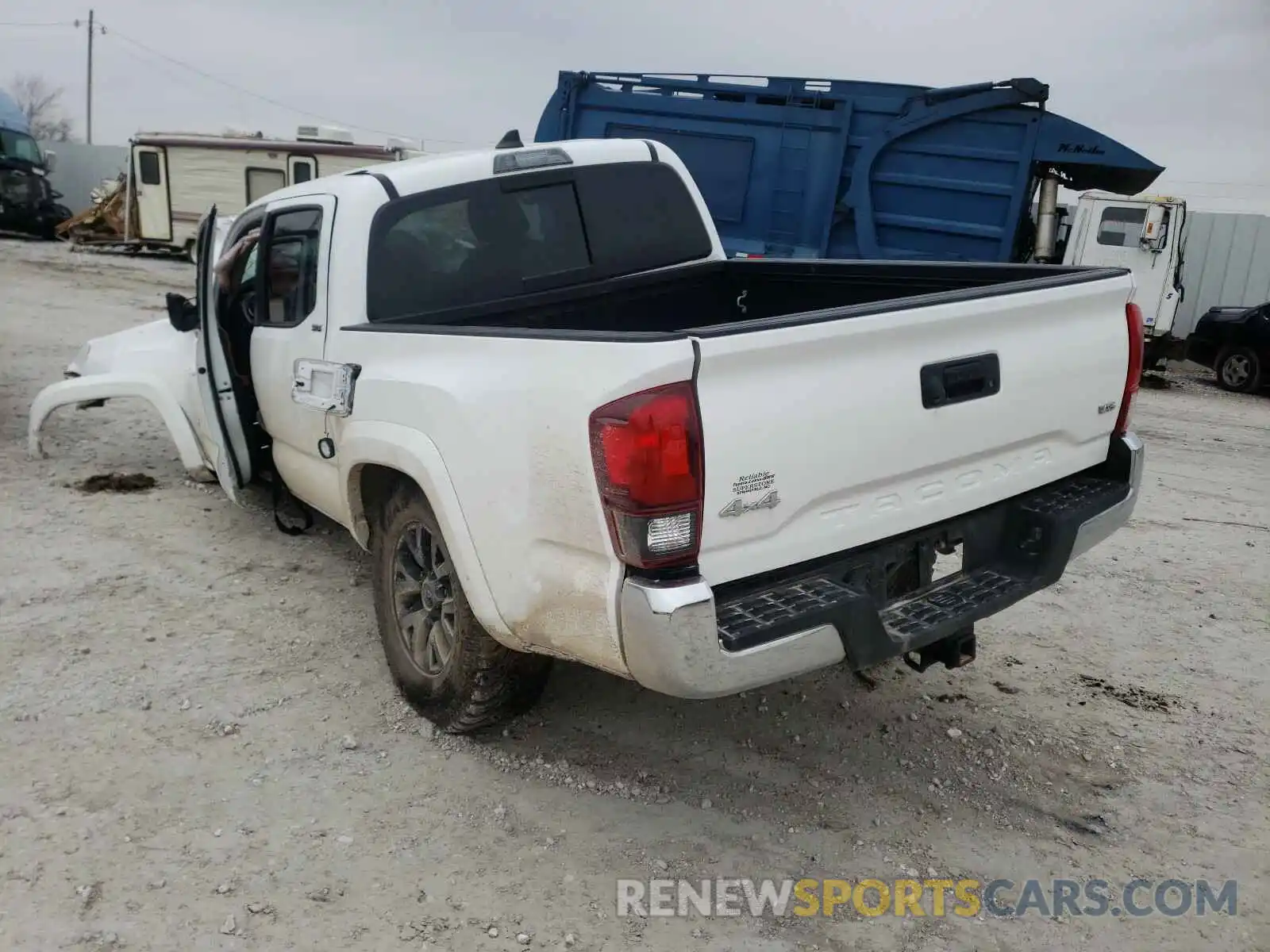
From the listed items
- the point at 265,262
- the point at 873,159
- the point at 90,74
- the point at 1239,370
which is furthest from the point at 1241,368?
the point at 90,74

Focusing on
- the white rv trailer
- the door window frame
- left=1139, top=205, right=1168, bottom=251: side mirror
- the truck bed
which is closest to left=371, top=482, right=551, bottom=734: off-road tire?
the truck bed

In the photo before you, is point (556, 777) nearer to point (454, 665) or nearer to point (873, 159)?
point (454, 665)

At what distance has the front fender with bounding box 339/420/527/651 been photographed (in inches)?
120

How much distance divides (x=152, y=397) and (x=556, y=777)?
360cm

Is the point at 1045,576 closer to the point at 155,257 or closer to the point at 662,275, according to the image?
the point at 662,275

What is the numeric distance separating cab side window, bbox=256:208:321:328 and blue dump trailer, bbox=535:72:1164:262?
852 centimetres

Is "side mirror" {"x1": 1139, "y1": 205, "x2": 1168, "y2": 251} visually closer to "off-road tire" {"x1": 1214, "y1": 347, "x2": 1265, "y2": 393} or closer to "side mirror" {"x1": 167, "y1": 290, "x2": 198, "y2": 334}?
"off-road tire" {"x1": 1214, "y1": 347, "x2": 1265, "y2": 393}

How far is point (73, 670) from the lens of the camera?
3.97 meters

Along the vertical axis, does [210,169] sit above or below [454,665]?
above

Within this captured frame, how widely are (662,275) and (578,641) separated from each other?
240 cm

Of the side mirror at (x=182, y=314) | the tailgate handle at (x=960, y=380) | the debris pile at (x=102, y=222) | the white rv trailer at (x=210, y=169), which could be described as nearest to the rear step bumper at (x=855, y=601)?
the tailgate handle at (x=960, y=380)

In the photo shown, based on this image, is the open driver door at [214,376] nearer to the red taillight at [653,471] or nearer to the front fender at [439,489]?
the front fender at [439,489]

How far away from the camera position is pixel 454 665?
11.2ft

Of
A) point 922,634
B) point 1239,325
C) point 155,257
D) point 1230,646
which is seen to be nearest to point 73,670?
point 922,634
